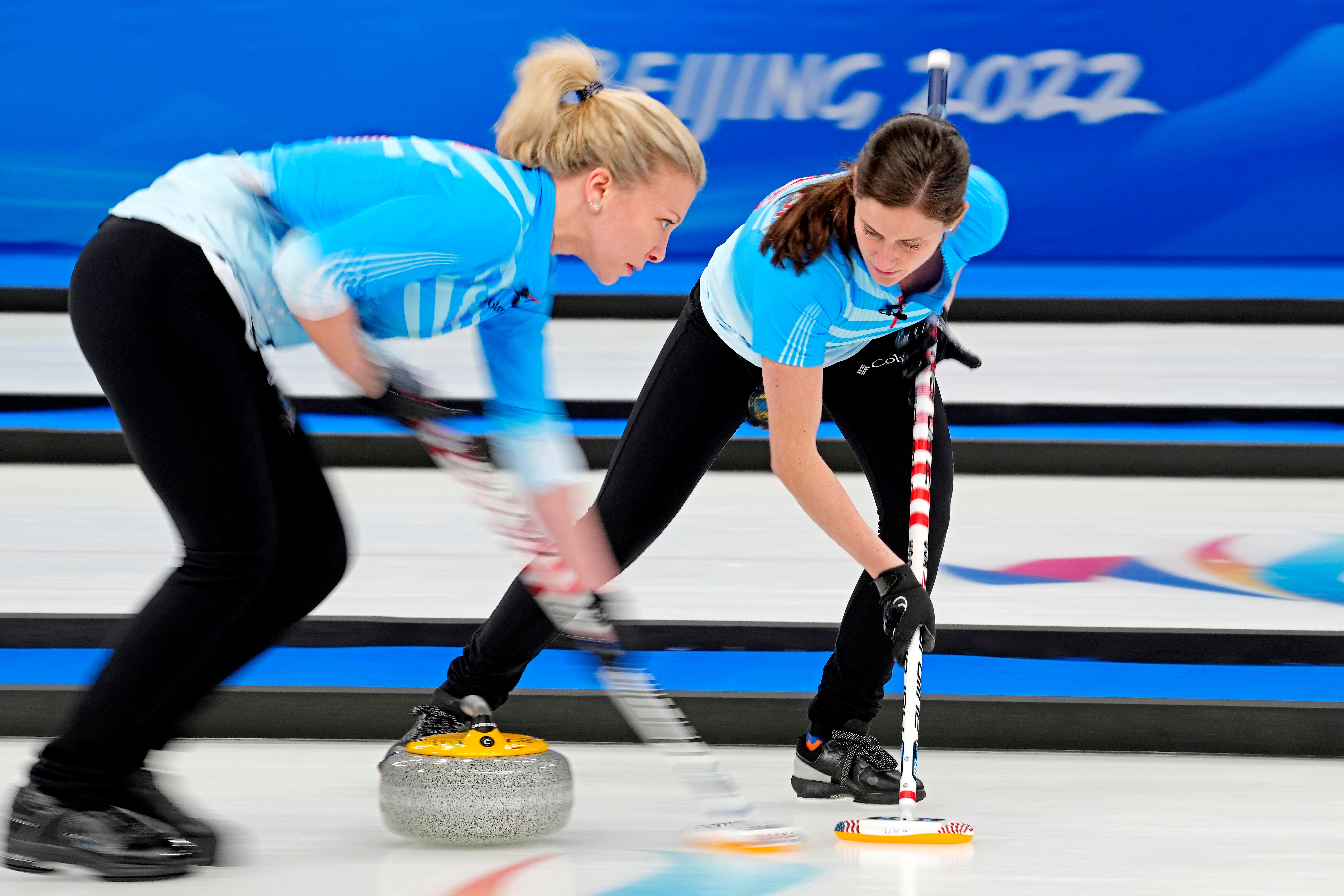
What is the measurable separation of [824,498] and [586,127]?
1.78 ft

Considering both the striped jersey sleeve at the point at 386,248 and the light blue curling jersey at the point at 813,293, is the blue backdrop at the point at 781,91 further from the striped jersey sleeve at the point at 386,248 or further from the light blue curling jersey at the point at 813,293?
the striped jersey sleeve at the point at 386,248

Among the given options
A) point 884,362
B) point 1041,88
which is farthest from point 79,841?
point 1041,88

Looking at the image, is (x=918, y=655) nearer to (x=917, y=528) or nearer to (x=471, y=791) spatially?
(x=917, y=528)

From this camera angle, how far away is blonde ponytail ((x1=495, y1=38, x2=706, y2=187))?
1370 millimetres

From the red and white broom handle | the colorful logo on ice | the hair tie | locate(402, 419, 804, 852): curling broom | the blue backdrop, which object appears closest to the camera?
the hair tie

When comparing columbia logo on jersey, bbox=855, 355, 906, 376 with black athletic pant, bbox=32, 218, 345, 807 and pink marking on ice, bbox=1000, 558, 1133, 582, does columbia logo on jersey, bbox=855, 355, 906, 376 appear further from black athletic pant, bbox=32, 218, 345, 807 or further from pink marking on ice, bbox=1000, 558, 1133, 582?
pink marking on ice, bbox=1000, 558, 1133, 582

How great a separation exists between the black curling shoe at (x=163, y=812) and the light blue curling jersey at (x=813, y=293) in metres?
0.86

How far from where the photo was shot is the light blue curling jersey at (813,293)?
1.59m

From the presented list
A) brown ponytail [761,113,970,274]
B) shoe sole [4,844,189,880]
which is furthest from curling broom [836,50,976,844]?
shoe sole [4,844,189,880]

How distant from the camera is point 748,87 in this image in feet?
18.4

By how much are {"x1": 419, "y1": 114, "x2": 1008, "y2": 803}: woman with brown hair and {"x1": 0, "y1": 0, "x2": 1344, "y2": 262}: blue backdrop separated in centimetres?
381

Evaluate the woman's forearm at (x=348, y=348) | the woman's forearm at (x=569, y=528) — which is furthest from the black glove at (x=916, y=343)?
the woman's forearm at (x=348, y=348)

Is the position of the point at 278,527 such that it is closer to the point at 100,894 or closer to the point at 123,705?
the point at 123,705

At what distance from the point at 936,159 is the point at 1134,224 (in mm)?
4568
